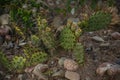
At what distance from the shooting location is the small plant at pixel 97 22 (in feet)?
16.1

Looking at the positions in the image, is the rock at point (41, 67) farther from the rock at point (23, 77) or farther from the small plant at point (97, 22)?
the small plant at point (97, 22)

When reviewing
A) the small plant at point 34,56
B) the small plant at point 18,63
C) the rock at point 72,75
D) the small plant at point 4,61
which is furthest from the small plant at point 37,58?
the rock at point 72,75

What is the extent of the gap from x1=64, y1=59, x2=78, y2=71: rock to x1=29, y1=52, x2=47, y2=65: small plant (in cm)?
33

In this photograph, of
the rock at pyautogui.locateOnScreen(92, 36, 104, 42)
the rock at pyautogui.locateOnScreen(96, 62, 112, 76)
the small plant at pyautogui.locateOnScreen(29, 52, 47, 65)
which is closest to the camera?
the rock at pyautogui.locateOnScreen(96, 62, 112, 76)

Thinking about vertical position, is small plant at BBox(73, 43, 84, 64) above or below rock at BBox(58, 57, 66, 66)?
above

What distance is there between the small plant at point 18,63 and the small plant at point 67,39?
0.62 metres

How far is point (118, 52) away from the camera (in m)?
4.44

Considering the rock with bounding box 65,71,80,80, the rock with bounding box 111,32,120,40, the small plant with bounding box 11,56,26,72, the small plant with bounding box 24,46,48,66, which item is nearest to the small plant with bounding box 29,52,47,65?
the small plant with bounding box 24,46,48,66

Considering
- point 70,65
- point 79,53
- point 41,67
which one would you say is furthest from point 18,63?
point 79,53

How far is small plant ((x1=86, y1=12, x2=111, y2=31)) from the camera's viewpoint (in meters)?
4.92

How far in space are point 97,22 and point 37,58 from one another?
118 centimetres

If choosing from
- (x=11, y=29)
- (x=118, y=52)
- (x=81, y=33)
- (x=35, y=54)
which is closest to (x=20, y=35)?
(x=11, y=29)

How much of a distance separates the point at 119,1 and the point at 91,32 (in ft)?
2.93

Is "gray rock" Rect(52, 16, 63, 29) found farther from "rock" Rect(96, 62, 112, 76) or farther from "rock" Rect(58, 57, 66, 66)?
"rock" Rect(96, 62, 112, 76)
